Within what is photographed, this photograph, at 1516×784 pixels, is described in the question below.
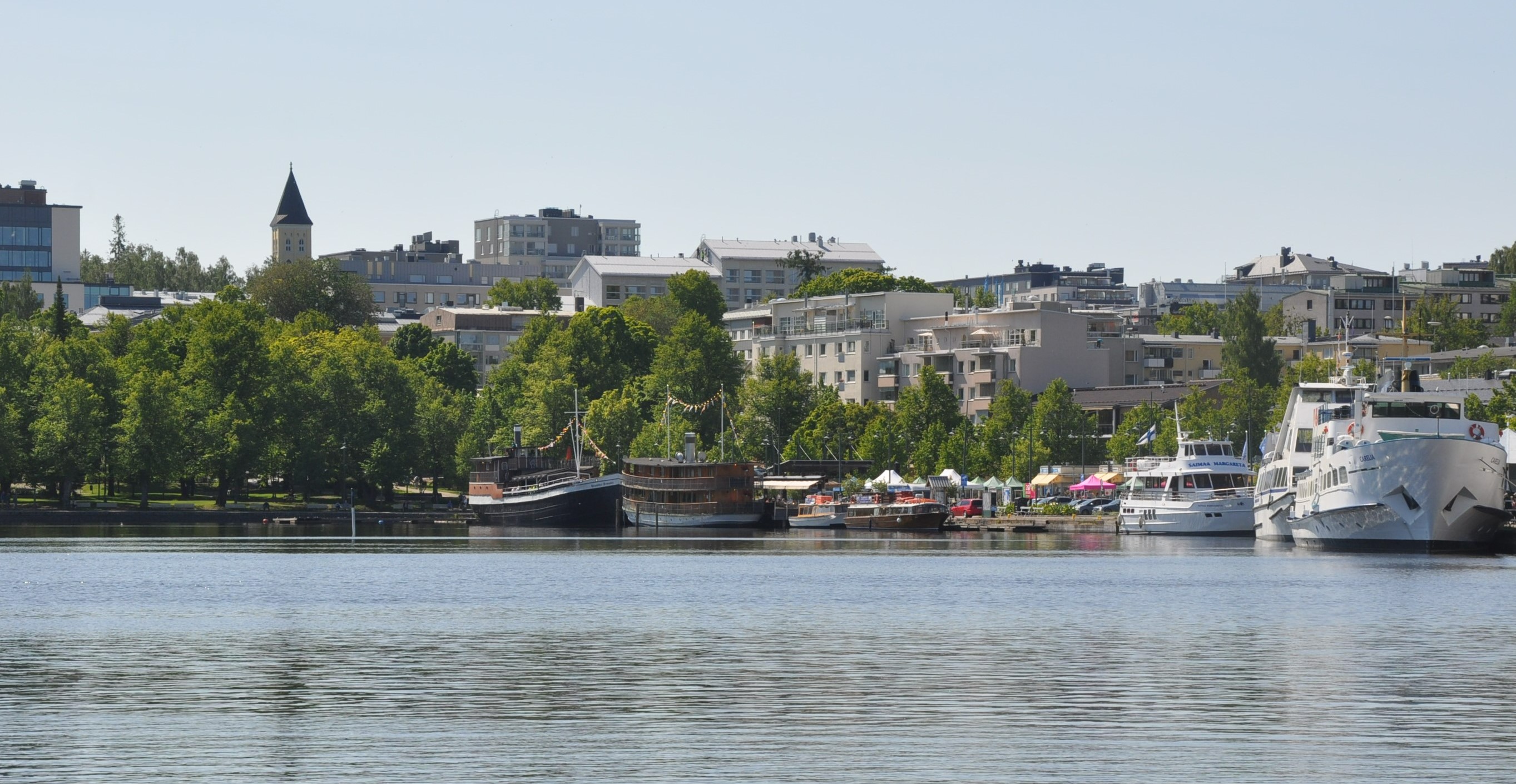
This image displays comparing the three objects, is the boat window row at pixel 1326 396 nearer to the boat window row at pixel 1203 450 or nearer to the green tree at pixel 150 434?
the boat window row at pixel 1203 450

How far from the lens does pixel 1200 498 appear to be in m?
122

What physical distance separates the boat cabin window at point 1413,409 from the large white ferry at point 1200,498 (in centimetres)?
2449

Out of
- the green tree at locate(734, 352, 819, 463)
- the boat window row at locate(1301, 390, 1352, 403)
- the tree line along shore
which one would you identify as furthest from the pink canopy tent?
the green tree at locate(734, 352, 819, 463)

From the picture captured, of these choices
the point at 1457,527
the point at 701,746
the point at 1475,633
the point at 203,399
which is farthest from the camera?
the point at 203,399

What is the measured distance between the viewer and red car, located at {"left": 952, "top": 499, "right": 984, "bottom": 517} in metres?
151

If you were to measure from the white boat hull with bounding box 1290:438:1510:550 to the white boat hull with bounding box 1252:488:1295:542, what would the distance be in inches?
494

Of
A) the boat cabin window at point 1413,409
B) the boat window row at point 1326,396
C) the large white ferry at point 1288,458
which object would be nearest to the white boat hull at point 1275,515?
the large white ferry at point 1288,458

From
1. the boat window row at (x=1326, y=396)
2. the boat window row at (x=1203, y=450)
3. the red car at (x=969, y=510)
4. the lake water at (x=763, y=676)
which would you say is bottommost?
the lake water at (x=763, y=676)

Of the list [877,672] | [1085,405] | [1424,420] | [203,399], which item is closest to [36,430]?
[203,399]

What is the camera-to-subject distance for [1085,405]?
18750 cm

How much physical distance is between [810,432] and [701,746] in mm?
151372

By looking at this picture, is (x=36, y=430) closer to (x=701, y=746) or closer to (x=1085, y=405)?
(x=1085, y=405)

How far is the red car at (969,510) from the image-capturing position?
495 ft

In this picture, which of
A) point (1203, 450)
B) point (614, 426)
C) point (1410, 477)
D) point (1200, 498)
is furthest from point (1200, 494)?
point (614, 426)
